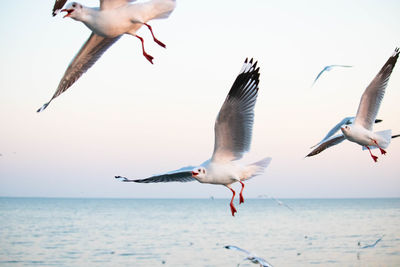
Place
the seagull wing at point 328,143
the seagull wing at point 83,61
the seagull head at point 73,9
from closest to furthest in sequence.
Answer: the seagull head at point 73,9 → the seagull wing at point 83,61 → the seagull wing at point 328,143

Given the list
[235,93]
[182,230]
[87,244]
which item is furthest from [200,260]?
[235,93]

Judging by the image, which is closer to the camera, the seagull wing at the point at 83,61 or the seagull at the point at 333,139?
the seagull wing at the point at 83,61

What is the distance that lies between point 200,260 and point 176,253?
10.2 feet

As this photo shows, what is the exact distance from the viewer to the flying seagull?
27.6ft


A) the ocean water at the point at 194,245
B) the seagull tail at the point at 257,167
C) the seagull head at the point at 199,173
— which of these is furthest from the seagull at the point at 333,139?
the ocean water at the point at 194,245

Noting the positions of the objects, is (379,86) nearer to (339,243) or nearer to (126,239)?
(339,243)

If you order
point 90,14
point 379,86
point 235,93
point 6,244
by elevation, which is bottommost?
point 6,244

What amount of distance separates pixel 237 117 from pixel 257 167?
0.59 m

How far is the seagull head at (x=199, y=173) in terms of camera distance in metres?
5.66

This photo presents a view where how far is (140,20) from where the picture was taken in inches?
200

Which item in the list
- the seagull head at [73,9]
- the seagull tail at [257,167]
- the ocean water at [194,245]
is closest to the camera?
the seagull head at [73,9]

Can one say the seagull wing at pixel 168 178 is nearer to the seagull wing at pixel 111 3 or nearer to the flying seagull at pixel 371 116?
the seagull wing at pixel 111 3

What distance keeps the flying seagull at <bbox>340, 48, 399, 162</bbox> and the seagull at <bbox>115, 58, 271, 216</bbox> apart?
2.80 meters

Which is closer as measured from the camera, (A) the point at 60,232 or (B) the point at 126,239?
(B) the point at 126,239
